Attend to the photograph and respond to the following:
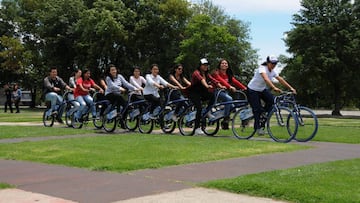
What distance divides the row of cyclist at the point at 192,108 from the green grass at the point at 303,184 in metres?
4.17

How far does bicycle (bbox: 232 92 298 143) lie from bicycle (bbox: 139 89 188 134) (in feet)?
6.94

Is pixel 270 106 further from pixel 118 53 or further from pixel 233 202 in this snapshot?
pixel 118 53

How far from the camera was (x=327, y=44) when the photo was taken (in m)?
40.0

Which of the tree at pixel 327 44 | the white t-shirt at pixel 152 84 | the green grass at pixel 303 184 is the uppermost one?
the tree at pixel 327 44

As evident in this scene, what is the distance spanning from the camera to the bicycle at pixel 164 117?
1426 centimetres

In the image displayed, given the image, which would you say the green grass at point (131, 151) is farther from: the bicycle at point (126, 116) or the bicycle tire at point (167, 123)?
the bicycle at point (126, 116)

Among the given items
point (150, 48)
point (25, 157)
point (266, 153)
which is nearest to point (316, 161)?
point (266, 153)

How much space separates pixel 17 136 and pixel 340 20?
32276 millimetres

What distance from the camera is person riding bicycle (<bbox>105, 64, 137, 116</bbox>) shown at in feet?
50.1

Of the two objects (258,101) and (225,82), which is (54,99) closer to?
(225,82)

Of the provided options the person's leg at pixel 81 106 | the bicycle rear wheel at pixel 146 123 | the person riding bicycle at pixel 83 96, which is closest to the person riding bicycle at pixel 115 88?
the bicycle rear wheel at pixel 146 123

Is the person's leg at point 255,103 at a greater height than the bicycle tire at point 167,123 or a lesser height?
greater

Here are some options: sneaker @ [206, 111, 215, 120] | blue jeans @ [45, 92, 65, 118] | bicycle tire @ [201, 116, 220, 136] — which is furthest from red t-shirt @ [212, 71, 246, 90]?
blue jeans @ [45, 92, 65, 118]

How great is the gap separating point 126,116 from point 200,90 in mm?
2832
